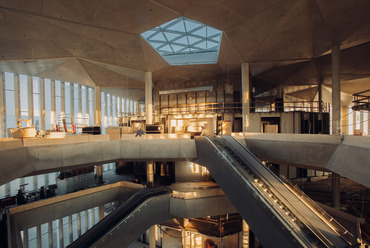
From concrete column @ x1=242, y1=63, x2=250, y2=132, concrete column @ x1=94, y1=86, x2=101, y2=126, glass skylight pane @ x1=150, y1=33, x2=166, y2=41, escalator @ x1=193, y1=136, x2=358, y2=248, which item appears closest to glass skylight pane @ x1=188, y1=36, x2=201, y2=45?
glass skylight pane @ x1=150, y1=33, x2=166, y2=41

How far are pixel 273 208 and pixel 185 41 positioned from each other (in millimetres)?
18669

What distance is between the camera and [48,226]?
17.6m

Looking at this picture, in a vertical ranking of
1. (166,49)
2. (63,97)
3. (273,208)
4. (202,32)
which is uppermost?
(202,32)

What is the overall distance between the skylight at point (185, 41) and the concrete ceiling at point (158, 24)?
1051mm

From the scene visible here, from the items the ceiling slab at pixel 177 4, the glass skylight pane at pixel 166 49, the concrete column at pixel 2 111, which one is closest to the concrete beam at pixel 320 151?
the ceiling slab at pixel 177 4

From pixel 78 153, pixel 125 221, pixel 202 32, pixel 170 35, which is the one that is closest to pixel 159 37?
pixel 170 35

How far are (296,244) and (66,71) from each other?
24.8m

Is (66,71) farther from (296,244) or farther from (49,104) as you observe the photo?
(296,244)

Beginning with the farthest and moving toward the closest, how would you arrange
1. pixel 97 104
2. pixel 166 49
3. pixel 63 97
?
pixel 97 104
pixel 63 97
pixel 166 49

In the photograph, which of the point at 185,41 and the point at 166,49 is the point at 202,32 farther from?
the point at 166,49

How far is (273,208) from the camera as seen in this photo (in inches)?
222

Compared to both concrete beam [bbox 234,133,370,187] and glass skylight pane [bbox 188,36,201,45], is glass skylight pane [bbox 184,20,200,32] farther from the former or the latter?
concrete beam [bbox 234,133,370,187]

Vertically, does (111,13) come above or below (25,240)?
above

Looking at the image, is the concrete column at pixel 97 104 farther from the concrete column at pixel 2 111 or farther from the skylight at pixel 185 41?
the skylight at pixel 185 41
